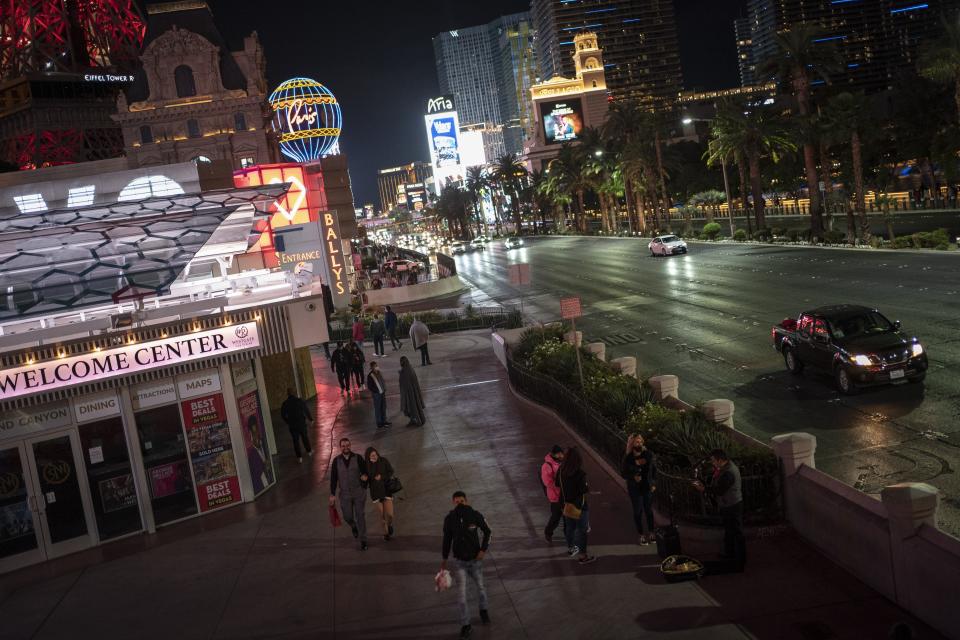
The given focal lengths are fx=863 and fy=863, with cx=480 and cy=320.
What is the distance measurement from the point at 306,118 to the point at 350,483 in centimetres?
5884

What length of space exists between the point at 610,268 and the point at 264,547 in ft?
148

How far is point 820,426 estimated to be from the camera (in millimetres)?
15609

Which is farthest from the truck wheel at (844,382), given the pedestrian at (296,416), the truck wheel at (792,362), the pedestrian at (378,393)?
the pedestrian at (296,416)

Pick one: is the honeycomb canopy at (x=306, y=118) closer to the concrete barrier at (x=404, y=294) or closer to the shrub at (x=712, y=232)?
the concrete barrier at (x=404, y=294)

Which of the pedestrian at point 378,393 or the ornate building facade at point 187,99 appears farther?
the ornate building facade at point 187,99

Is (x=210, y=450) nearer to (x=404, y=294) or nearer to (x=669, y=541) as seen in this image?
(x=669, y=541)

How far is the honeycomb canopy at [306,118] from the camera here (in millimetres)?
66688

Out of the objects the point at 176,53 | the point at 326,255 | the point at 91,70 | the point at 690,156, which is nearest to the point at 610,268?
the point at 326,255

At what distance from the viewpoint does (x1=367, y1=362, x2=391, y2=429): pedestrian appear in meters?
20.0

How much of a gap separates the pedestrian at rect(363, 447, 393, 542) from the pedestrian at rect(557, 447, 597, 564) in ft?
9.54

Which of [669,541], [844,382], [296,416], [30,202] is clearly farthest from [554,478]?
[30,202]

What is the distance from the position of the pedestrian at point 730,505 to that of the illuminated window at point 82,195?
60.4 feet

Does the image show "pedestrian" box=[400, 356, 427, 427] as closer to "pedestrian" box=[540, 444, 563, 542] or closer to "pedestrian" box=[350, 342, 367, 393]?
"pedestrian" box=[350, 342, 367, 393]

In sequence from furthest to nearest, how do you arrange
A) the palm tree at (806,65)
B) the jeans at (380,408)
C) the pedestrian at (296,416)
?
the palm tree at (806,65), the jeans at (380,408), the pedestrian at (296,416)
